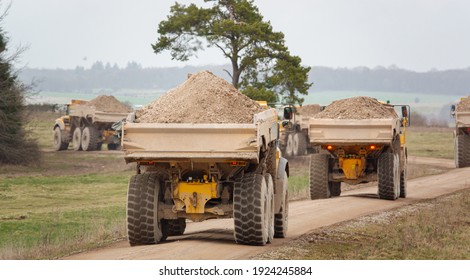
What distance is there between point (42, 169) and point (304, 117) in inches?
631

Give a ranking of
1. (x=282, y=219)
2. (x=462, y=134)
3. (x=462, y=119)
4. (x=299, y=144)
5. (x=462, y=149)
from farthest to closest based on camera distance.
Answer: (x=299, y=144) → (x=462, y=149) → (x=462, y=134) → (x=462, y=119) → (x=282, y=219)

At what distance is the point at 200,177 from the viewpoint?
1672 centimetres

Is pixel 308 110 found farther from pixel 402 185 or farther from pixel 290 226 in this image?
pixel 290 226

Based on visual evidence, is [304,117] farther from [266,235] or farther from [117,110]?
[266,235]

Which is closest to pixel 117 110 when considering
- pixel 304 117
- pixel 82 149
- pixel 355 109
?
pixel 82 149

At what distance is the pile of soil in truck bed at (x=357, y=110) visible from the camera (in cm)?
2638

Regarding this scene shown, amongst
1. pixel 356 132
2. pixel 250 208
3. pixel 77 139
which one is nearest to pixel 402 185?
pixel 356 132

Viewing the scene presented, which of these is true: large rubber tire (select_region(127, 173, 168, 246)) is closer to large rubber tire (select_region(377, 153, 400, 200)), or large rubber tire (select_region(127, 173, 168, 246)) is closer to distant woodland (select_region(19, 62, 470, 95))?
large rubber tire (select_region(377, 153, 400, 200))

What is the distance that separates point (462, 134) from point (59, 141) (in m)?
26.8

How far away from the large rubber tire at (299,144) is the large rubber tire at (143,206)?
38.6 metres

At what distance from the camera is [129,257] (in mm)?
15219

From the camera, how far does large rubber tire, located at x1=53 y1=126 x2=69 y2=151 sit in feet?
197

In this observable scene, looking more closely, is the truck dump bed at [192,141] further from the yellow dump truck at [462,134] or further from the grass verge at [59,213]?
the yellow dump truck at [462,134]

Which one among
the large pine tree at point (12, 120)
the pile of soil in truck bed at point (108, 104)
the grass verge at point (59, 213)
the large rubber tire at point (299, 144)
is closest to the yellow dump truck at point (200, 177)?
the grass verge at point (59, 213)
